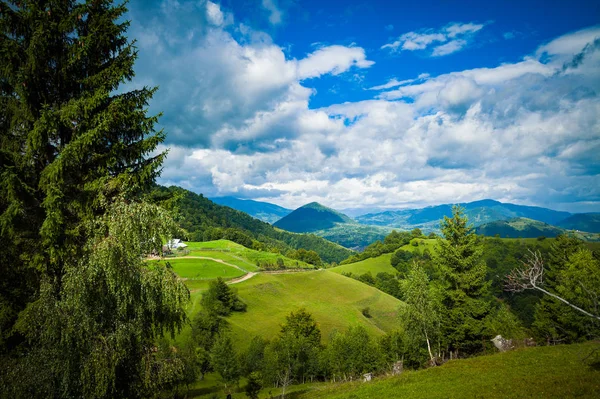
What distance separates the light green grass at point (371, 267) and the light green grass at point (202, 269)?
6746cm

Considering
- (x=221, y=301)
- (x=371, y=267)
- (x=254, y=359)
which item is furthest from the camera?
(x=371, y=267)

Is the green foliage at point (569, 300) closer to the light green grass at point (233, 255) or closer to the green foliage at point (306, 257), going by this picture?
the light green grass at point (233, 255)

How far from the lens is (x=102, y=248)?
11898 mm

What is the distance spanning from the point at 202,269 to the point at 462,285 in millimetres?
93513

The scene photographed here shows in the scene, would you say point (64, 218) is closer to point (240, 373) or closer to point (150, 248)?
point (150, 248)

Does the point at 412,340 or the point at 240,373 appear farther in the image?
the point at 240,373

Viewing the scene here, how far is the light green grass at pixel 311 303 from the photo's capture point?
3187 inches

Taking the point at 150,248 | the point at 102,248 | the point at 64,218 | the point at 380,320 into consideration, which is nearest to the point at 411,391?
the point at 150,248

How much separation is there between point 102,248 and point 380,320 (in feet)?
328

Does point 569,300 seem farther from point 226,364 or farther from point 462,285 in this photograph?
point 226,364

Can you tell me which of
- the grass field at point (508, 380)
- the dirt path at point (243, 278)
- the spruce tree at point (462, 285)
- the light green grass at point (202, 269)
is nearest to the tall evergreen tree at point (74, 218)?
the grass field at point (508, 380)

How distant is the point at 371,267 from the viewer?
181500mm

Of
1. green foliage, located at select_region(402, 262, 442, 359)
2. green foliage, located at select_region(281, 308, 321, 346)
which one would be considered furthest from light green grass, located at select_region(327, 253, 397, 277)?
green foliage, located at select_region(402, 262, 442, 359)

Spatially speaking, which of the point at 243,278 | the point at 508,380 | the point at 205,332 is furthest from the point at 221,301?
the point at 508,380
